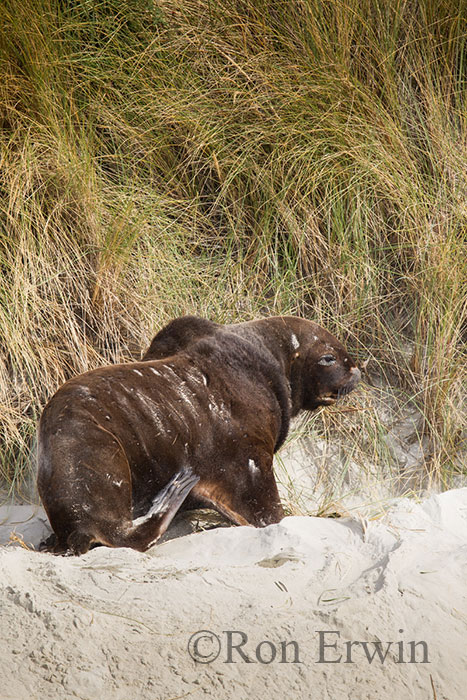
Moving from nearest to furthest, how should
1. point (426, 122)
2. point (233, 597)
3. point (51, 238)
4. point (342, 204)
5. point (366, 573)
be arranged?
point (233, 597)
point (366, 573)
point (51, 238)
point (342, 204)
point (426, 122)

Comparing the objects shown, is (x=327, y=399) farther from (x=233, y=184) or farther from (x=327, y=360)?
(x=233, y=184)

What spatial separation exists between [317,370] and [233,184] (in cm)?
192

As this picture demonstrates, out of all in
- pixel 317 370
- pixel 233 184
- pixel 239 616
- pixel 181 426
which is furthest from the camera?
pixel 233 184

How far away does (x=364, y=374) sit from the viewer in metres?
5.00

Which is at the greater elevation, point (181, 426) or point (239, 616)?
point (181, 426)

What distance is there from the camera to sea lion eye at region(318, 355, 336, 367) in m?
3.92

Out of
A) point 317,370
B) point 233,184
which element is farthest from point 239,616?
point 233,184

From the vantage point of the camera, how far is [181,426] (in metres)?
3.36

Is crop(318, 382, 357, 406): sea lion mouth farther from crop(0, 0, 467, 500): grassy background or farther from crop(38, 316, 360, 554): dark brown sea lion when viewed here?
crop(0, 0, 467, 500): grassy background

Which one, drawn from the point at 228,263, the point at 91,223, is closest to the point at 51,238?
the point at 91,223

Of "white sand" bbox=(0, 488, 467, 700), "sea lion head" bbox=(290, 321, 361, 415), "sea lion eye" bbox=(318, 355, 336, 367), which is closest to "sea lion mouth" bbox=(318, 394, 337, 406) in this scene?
"sea lion head" bbox=(290, 321, 361, 415)

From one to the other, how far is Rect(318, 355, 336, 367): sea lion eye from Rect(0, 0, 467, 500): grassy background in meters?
0.88

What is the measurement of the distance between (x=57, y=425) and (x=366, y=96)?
335 cm

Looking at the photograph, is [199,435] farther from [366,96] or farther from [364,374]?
[366,96]
